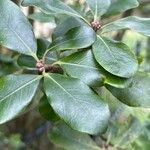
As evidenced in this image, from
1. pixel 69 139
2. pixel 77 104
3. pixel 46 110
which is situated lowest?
pixel 69 139

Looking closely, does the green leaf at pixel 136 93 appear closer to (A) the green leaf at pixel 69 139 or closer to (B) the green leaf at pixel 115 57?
(B) the green leaf at pixel 115 57

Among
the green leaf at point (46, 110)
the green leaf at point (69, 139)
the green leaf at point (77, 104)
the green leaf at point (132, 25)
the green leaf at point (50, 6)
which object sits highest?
the green leaf at point (50, 6)

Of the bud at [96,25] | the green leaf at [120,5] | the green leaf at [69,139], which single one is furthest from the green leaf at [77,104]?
the green leaf at [69,139]

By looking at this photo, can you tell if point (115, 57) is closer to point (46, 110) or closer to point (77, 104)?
point (77, 104)

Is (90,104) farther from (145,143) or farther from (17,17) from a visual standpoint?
(145,143)

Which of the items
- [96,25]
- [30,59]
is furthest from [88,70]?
[30,59]

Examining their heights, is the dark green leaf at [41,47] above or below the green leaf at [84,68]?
below

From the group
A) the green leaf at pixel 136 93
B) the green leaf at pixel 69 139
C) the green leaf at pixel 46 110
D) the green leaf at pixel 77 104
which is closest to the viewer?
the green leaf at pixel 77 104

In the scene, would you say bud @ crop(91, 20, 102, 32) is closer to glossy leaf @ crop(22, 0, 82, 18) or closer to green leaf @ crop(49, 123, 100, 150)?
glossy leaf @ crop(22, 0, 82, 18)

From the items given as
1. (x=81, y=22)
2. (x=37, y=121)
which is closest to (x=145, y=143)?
(x=37, y=121)
